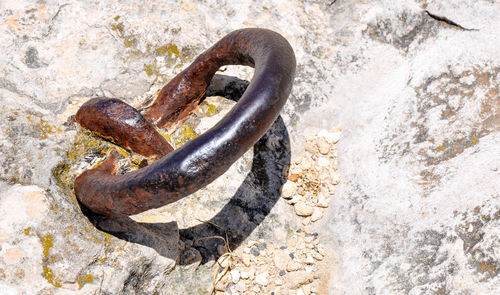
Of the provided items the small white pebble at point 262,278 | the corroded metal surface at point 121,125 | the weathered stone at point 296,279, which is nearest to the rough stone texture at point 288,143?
the weathered stone at point 296,279

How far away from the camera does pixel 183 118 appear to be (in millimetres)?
3482

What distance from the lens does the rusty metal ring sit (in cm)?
217

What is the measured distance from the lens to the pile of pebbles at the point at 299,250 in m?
3.07

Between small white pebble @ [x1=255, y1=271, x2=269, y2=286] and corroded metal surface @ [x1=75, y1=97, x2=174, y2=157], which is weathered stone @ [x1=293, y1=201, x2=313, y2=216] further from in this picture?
corroded metal surface @ [x1=75, y1=97, x2=174, y2=157]

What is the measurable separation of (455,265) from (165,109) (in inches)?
82.4

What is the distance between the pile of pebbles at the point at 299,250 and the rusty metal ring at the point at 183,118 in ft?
2.90

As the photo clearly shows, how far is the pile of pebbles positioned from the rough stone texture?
0.05m

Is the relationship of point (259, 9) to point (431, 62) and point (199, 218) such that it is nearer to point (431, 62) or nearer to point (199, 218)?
point (431, 62)

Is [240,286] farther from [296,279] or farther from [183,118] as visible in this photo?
[183,118]

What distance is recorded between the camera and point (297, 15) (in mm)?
3869

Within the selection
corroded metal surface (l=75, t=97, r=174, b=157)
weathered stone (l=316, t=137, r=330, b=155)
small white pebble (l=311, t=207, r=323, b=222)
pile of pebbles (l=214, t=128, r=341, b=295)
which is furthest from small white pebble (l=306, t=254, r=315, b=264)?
corroded metal surface (l=75, t=97, r=174, b=157)

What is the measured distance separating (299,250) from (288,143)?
0.79 metres

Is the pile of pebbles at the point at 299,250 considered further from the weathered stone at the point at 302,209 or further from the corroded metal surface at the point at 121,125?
the corroded metal surface at the point at 121,125

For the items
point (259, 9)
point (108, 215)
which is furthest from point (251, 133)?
point (259, 9)
